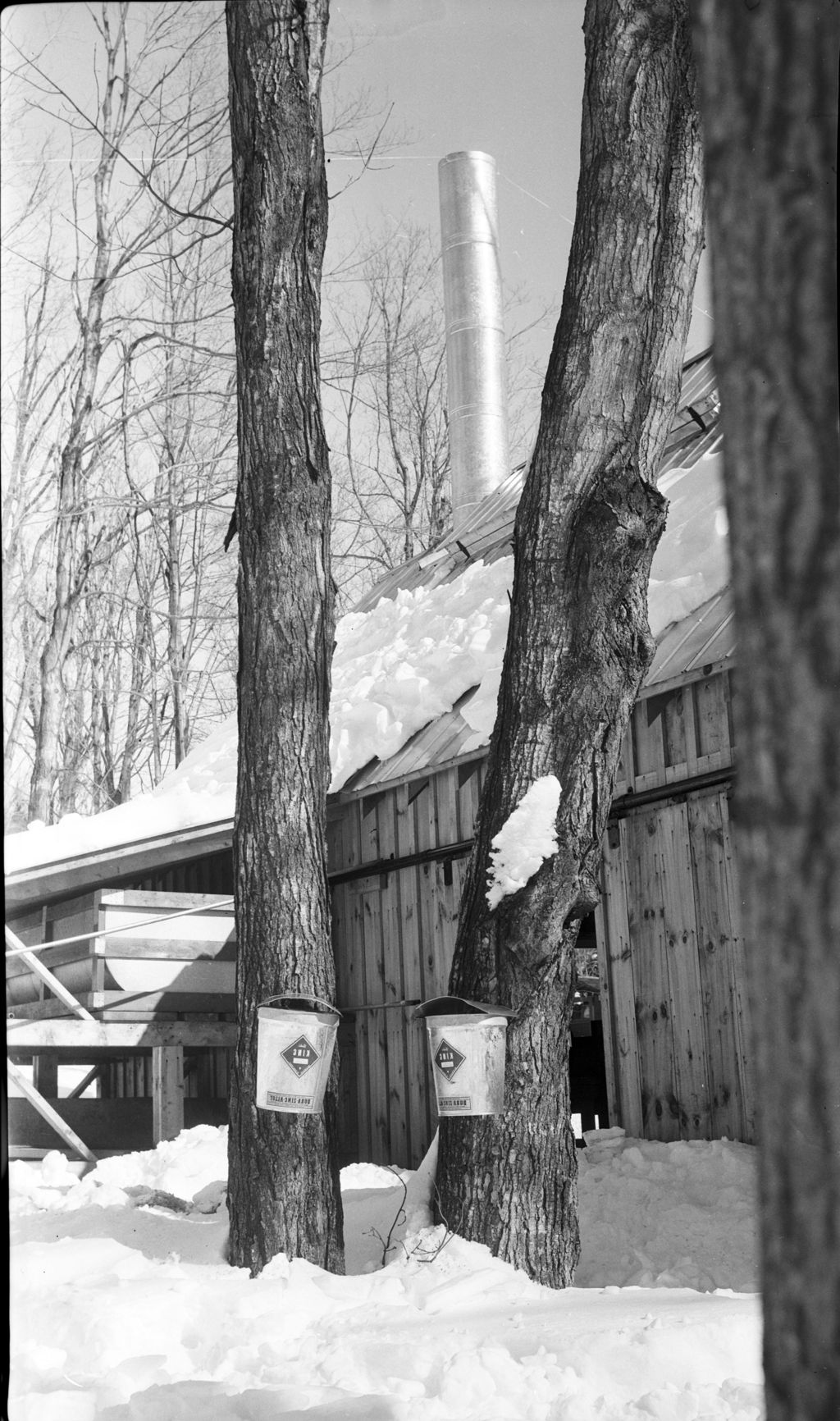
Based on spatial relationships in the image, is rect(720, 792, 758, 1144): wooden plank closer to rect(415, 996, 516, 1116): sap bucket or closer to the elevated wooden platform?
rect(415, 996, 516, 1116): sap bucket

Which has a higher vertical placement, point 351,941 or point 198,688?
point 198,688

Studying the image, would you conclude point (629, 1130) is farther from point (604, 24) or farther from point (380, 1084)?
point (604, 24)

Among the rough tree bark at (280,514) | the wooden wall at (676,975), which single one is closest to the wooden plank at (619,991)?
the wooden wall at (676,975)

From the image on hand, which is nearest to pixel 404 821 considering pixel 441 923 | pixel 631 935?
pixel 441 923

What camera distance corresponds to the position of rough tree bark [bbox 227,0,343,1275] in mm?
5422

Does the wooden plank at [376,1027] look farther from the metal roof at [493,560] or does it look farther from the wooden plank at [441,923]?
the metal roof at [493,560]

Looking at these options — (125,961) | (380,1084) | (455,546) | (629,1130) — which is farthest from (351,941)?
(455,546)

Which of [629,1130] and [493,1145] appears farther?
[629,1130]

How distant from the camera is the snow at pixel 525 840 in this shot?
515 cm

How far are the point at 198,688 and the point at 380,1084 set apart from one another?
13.0m

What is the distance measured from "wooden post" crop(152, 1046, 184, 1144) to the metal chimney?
9.51 m

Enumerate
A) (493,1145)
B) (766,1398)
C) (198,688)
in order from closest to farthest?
(766,1398)
(493,1145)
(198,688)

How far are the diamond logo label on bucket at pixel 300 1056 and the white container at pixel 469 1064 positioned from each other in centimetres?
49

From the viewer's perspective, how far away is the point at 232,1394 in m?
3.61
